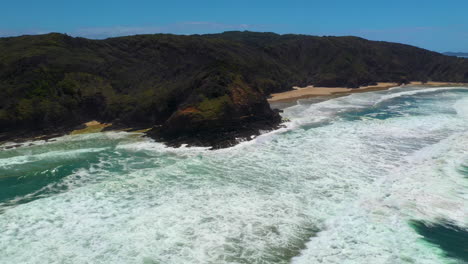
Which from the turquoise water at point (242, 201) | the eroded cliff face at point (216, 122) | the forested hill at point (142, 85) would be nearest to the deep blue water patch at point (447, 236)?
the turquoise water at point (242, 201)

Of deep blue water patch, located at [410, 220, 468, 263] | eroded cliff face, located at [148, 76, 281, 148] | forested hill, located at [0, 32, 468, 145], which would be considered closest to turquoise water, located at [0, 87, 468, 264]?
deep blue water patch, located at [410, 220, 468, 263]

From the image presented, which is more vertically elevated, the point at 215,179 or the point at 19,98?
the point at 19,98

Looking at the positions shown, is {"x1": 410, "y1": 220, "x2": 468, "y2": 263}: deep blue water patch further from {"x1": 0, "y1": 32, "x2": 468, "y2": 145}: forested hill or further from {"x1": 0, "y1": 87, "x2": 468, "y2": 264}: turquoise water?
{"x1": 0, "y1": 32, "x2": 468, "y2": 145}: forested hill

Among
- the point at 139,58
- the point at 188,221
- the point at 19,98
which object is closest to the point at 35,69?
the point at 19,98

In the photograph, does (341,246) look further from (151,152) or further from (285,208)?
(151,152)

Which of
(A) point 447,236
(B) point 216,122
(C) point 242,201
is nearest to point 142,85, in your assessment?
(B) point 216,122

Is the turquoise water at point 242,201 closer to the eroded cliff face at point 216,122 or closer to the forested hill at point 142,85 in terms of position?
the eroded cliff face at point 216,122
